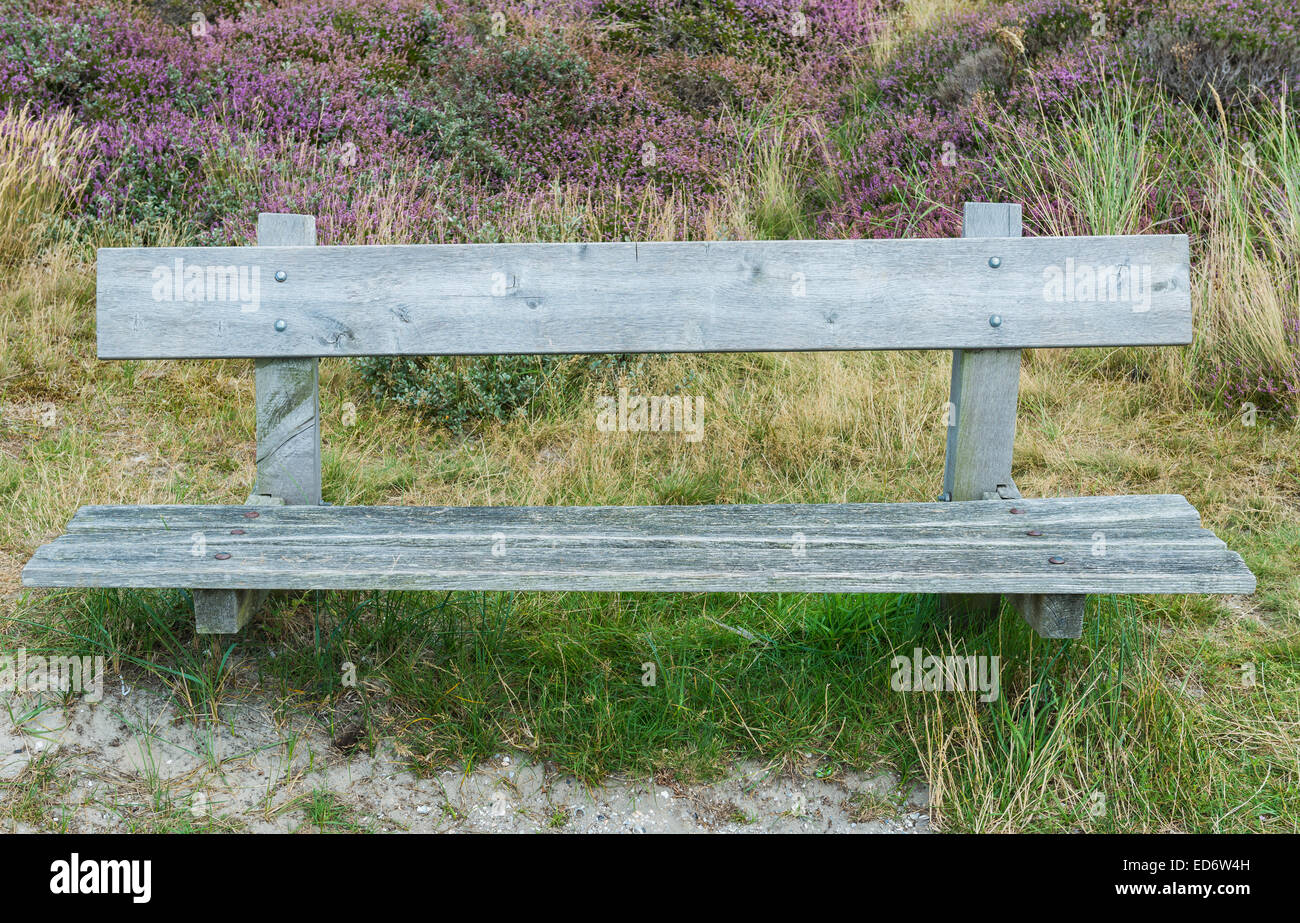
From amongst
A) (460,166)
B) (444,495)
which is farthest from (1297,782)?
(460,166)

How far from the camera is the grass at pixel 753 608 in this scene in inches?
101

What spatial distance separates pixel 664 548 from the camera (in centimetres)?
250

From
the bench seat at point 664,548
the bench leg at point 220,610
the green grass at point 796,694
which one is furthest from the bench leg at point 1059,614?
the bench leg at point 220,610

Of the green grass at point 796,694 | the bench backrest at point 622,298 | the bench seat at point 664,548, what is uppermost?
the bench backrest at point 622,298

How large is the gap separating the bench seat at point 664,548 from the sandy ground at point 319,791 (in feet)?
1.59

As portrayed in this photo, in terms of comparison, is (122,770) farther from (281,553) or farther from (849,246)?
(849,246)

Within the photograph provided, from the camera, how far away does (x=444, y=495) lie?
3791 millimetres

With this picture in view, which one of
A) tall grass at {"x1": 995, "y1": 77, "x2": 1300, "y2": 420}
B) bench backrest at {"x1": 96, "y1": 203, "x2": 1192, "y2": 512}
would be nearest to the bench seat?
bench backrest at {"x1": 96, "y1": 203, "x2": 1192, "y2": 512}

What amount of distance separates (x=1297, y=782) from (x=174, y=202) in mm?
5005

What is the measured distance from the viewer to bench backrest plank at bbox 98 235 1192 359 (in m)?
2.85

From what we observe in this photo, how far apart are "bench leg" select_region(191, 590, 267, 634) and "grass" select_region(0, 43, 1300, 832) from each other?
0.30 metres

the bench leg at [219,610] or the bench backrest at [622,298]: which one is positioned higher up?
the bench backrest at [622,298]

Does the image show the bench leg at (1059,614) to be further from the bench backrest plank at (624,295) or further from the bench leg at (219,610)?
the bench leg at (219,610)

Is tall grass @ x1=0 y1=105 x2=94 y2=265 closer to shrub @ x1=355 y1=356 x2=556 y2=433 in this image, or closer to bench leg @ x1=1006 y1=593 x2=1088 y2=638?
shrub @ x1=355 y1=356 x2=556 y2=433
